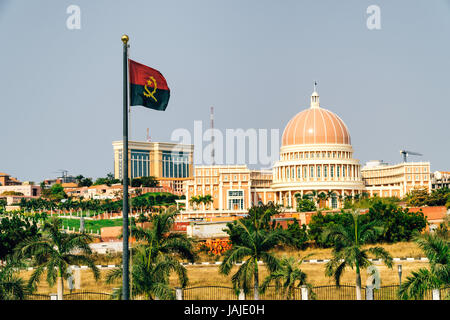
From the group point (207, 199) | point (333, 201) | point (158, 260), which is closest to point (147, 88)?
point (158, 260)

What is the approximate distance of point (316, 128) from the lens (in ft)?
363

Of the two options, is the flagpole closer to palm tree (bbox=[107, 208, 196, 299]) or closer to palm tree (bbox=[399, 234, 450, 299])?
palm tree (bbox=[107, 208, 196, 299])

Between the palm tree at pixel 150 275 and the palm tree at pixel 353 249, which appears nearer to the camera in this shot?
the palm tree at pixel 150 275

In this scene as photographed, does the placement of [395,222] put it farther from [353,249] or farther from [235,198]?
[235,198]

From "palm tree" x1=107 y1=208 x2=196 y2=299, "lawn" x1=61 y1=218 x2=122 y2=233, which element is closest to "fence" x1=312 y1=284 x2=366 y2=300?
"palm tree" x1=107 y1=208 x2=196 y2=299

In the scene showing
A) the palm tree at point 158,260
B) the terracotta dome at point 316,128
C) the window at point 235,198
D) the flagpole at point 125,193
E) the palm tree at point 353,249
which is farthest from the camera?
the terracotta dome at point 316,128

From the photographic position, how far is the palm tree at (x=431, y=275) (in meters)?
23.9

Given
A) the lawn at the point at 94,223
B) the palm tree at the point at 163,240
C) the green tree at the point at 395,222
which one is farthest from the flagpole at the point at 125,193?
the lawn at the point at 94,223

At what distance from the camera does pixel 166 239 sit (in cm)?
2809

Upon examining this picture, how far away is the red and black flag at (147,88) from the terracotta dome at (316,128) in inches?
3618

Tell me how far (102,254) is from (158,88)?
38669 mm

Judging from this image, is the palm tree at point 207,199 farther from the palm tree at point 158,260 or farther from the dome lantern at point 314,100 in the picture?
the palm tree at point 158,260
